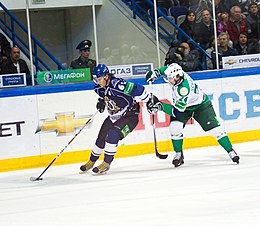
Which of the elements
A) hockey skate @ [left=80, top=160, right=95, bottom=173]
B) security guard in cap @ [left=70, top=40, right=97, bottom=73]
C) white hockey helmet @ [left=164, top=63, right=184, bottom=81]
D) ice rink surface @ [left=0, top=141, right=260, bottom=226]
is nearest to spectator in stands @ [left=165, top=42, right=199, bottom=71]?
security guard in cap @ [left=70, top=40, right=97, bottom=73]

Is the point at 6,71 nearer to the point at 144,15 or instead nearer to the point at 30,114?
the point at 30,114

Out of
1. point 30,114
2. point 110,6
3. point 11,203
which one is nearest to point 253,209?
point 11,203

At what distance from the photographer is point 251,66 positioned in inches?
423

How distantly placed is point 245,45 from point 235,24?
295 millimetres

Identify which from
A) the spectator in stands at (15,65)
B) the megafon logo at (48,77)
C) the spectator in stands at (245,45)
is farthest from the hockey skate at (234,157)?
the spectator in stands at (245,45)

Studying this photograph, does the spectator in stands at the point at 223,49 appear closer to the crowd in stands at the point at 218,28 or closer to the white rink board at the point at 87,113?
the crowd in stands at the point at 218,28

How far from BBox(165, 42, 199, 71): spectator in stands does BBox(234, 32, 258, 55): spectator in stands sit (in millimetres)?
643

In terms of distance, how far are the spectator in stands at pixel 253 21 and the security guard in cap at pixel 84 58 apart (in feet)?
7.44

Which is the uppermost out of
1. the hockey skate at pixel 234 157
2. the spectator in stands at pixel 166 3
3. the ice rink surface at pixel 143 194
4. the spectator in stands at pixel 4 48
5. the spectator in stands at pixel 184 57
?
the spectator in stands at pixel 166 3

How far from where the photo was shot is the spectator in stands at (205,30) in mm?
10633

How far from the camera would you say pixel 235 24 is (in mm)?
10922

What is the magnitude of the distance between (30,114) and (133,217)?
3569mm

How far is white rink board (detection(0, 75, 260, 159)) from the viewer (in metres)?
9.27

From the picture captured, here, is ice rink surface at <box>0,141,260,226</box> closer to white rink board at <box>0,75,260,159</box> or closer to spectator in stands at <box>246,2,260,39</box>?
white rink board at <box>0,75,260,159</box>
